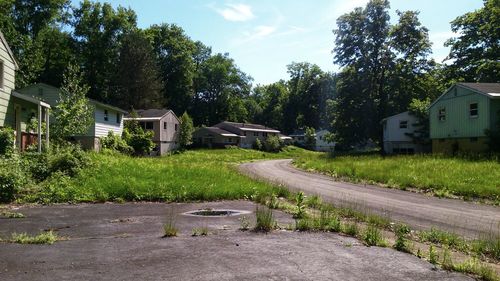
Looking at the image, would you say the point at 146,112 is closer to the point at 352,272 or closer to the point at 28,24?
the point at 28,24

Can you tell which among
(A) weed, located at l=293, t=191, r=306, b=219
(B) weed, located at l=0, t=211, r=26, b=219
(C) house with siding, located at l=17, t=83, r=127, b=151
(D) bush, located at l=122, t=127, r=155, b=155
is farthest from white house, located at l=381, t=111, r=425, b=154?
(B) weed, located at l=0, t=211, r=26, b=219

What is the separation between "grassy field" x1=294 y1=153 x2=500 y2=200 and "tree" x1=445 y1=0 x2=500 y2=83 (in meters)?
25.2

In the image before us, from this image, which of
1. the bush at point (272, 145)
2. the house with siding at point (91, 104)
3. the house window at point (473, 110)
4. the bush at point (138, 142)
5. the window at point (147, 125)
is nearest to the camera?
the house window at point (473, 110)

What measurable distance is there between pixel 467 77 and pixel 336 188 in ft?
129

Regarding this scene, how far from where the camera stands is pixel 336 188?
61.6 ft

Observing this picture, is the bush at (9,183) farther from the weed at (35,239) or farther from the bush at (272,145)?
the bush at (272,145)

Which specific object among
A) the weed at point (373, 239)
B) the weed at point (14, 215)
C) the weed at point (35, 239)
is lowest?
the weed at point (373, 239)

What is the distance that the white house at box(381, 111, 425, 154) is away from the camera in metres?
48.7

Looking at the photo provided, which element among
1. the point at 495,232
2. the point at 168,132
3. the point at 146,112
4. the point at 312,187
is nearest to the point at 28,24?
the point at 146,112

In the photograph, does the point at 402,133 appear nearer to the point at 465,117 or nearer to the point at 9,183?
the point at 465,117

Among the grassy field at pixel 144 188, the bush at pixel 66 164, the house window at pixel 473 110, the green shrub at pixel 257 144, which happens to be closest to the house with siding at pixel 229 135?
the green shrub at pixel 257 144

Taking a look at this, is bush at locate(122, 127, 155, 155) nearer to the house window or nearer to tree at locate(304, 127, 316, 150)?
the house window

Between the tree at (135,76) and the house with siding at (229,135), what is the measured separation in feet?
33.1

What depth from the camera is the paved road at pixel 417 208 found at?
413 inches
